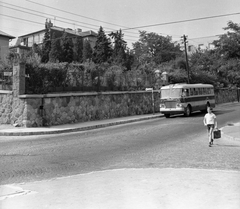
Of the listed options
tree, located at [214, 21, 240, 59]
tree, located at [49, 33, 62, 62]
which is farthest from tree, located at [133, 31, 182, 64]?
tree, located at [49, 33, 62, 62]

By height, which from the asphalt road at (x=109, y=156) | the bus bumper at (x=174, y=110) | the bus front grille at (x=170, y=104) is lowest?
the asphalt road at (x=109, y=156)

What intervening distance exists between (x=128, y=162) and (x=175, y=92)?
15.4 m

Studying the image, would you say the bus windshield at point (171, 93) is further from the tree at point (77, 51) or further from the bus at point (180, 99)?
the tree at point (77, 51)

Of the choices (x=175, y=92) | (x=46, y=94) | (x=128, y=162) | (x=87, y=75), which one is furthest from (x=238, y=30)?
(x=128, y=162)

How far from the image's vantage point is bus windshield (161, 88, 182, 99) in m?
22.2

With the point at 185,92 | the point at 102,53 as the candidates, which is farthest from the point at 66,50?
the point at 185,92

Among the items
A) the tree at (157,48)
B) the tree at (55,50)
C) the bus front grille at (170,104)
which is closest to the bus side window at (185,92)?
the bus front grille at (170,104)

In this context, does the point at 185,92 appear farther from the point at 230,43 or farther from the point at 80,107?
the point at 230,43

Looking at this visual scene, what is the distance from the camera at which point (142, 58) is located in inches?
2436

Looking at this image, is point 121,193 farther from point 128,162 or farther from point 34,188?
point 128,162

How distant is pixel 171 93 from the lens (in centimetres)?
2252

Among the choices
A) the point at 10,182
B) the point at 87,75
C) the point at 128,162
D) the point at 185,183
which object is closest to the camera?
the point at 185,183

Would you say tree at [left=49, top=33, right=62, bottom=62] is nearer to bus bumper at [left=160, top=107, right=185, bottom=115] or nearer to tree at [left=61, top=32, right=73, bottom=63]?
tree at [left=61, top=32, right=73, bottom=63]

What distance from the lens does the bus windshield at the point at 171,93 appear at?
872 inches
